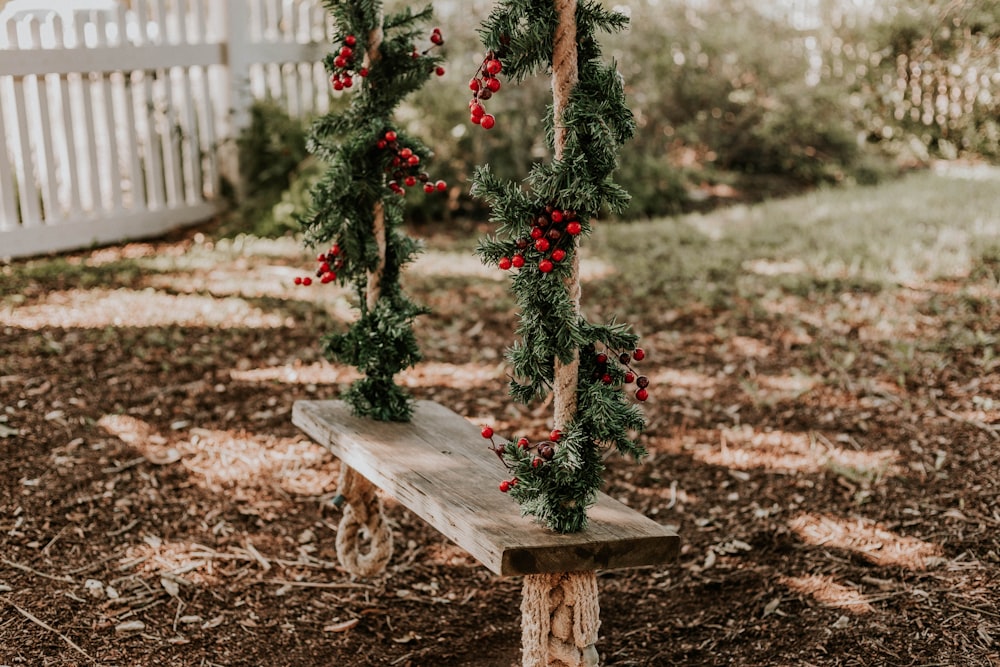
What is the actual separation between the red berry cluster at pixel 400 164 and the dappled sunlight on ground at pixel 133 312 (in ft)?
8.73

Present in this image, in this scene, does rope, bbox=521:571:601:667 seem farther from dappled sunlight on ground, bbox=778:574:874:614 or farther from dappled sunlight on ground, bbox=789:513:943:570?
dappled sunlight on ground, bbox=789:513:943:570

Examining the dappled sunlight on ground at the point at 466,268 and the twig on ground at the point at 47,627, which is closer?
the twig on ground at the point at 47,627

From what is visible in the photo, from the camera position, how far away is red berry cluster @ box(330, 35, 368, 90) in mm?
3238

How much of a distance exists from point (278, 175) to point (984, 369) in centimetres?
569

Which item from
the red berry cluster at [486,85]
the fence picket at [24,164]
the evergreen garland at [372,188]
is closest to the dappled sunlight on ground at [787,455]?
the evergreen garland at [372,188]

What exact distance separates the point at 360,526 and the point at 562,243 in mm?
1615

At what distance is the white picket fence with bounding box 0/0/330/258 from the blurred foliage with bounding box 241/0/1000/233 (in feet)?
1.51

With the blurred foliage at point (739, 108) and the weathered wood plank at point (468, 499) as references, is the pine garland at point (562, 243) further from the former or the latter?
the blurred foliage at point (739, 108)

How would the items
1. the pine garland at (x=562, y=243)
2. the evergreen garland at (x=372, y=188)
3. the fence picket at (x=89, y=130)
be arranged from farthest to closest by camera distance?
1. the fence picket at (x=89, y=130)
2. the evergreen garland at (x=372, y=188)
3. the pine garland at (x=562, y=243)

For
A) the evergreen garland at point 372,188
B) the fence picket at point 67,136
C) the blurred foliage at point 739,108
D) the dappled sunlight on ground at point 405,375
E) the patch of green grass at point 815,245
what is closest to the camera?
the evergreen garland at point 372,188

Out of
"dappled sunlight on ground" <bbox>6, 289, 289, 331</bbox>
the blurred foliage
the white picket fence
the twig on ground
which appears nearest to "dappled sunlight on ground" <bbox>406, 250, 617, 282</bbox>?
the blurred foliage

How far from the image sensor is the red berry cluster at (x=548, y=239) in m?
2.56

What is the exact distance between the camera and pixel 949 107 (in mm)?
11297

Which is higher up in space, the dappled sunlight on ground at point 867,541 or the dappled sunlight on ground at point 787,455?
the dappled sunlight on ground at point 787,455
